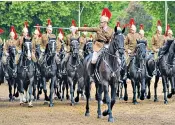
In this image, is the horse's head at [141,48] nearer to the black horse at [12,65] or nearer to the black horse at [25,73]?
the black horse at [25,73]

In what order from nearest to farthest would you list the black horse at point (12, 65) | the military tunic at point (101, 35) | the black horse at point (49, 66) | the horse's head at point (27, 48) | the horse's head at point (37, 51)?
the military tunic at point (101, 35)
the horse's head at point (27, 48)
the black horse at point (49, 66)
the black horse at point (12, 65)
the horse's head at point (37, 51)

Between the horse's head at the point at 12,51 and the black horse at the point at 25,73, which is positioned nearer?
the black horse at the point at 25,73

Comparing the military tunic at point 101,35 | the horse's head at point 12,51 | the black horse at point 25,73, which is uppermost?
the military tunic at point 101,35

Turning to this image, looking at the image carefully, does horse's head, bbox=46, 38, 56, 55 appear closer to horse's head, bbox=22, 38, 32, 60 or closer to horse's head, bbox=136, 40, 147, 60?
horse's head, bbox=22, 38, 32, 60

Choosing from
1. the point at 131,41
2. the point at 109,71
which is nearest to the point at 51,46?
the point at 131,41

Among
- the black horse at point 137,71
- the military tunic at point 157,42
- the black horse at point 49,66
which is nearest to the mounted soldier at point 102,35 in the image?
the black horse at point 49,66

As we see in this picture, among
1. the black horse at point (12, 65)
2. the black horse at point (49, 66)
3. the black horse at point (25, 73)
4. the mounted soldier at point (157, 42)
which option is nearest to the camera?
the black horse at point (25, 73)

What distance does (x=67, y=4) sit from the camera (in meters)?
80.9

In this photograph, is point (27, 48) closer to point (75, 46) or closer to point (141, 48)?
point (75, 46)

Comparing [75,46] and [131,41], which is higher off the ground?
[131,41]

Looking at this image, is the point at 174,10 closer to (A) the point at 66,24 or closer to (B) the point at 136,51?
(A) the point at 66,24

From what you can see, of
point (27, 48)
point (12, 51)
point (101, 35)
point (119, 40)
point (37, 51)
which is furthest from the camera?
point (37, 51)

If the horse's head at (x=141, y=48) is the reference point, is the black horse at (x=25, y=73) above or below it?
below

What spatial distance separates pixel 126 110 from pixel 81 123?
16.1 feet
